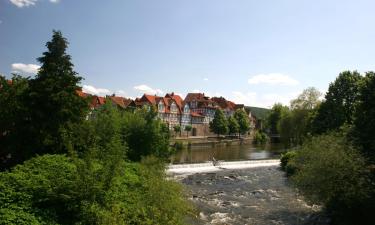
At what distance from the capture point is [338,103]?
48.3m

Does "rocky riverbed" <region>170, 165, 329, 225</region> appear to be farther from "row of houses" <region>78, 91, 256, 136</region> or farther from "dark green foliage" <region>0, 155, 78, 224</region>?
"row of houses" <region>78, 91, 256, 136</region>

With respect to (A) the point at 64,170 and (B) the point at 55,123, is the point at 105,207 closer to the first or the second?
(A) the point at 64,170

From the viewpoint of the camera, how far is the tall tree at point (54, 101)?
2725 centimetres

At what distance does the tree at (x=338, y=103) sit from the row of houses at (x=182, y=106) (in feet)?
167

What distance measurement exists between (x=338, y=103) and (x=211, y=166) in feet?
61.1

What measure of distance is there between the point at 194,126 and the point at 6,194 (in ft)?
338

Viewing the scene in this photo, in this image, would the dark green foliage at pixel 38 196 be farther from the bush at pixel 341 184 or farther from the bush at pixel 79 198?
the bush at pixel 341 184

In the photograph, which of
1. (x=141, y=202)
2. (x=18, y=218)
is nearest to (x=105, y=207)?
(x=141, y=202)

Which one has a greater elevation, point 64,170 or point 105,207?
point 64,170

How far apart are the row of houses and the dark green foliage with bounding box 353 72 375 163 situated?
66.7 metres

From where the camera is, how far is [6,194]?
14609 millimetres

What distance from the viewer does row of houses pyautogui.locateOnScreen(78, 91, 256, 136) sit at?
103 m

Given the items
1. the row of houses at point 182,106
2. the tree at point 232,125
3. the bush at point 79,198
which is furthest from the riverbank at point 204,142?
the bush at point 79,198

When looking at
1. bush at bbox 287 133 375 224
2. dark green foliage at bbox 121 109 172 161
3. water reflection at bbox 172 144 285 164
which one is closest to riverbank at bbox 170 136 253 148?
water reflection at bbox 172 144 285 164
